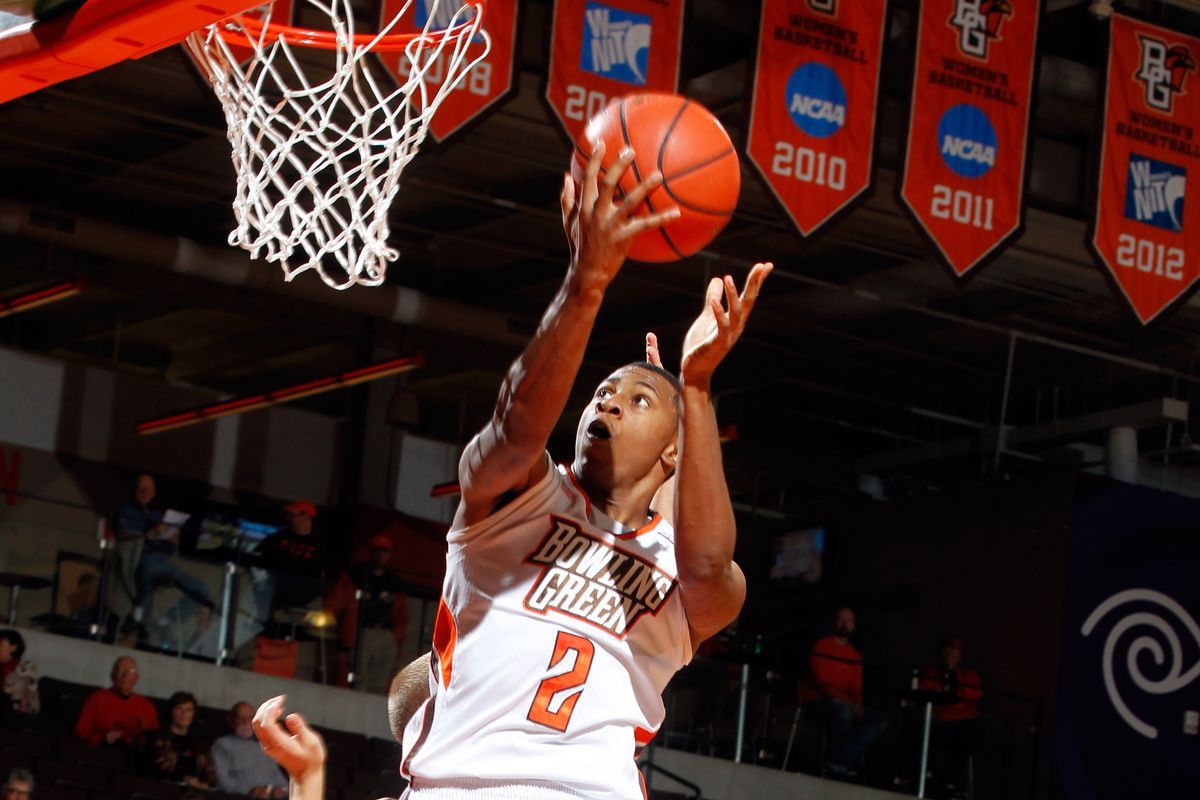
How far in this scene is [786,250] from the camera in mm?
14367

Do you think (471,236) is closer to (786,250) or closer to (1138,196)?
(786,250)

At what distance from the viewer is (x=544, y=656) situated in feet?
10.7

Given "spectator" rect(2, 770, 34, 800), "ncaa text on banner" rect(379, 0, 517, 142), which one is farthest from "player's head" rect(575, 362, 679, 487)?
"spectator" rect(2, 770, 34, 800)

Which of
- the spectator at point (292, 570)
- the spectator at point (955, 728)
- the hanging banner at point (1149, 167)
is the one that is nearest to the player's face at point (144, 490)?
the spectator at point (292, 570)

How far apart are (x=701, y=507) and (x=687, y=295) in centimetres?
1269

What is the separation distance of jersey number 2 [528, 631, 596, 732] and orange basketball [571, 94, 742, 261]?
0.76m

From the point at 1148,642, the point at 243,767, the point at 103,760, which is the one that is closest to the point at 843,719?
the point at 1148,642

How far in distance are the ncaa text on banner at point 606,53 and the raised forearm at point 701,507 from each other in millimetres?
6284

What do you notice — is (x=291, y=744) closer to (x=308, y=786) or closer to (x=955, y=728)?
(x=308, y=786)

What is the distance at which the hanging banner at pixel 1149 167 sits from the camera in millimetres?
10547

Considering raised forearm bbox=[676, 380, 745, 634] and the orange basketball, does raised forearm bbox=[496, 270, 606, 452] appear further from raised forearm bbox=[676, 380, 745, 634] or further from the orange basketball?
the orange basketball

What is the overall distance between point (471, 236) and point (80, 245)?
324 cm

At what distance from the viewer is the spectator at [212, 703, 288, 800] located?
10.3 m

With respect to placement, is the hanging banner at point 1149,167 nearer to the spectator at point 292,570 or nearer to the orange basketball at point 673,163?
the spectator at point 292,570
